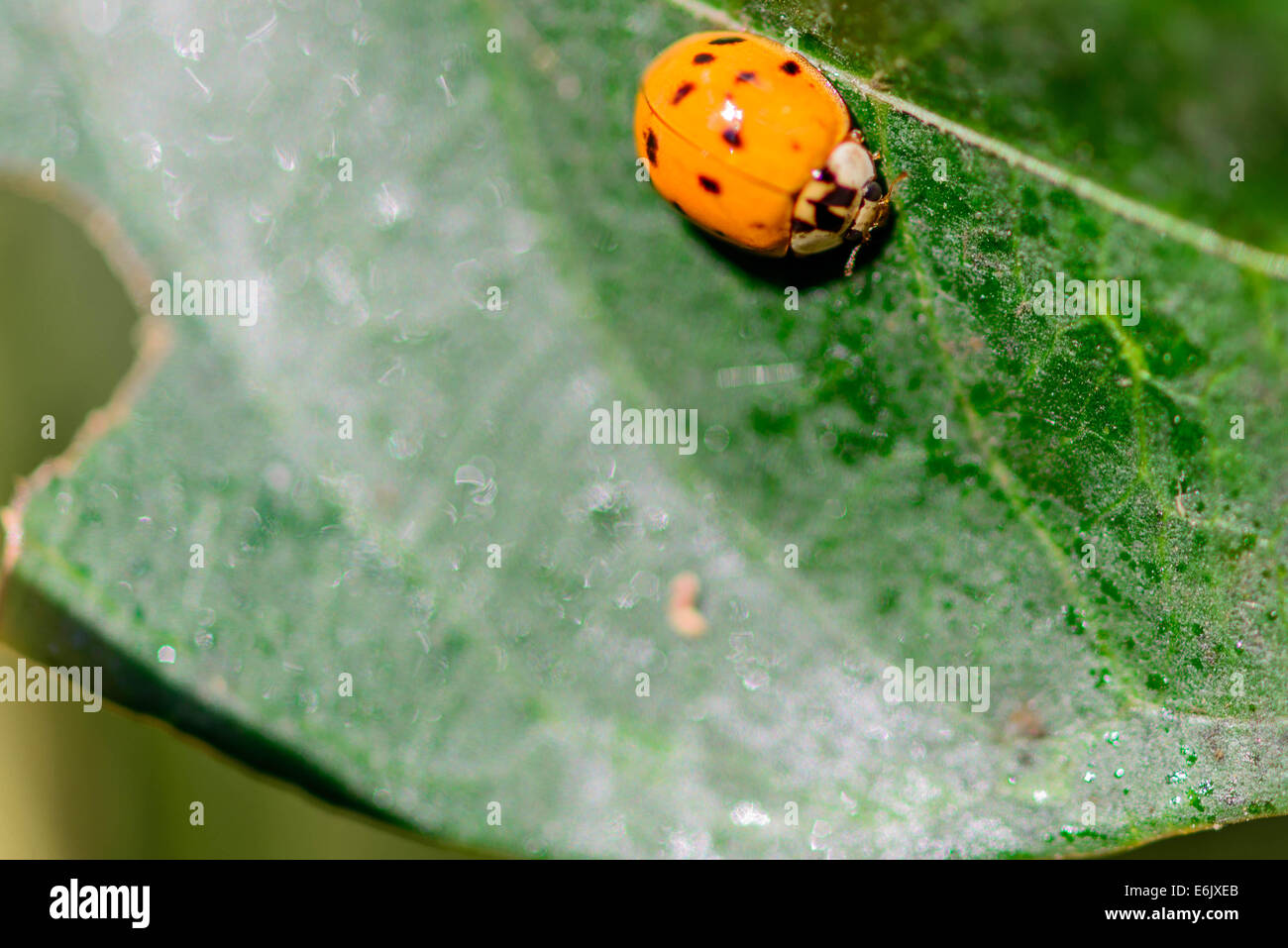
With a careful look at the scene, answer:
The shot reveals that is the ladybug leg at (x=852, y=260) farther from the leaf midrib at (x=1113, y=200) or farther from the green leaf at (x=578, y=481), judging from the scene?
the leaf midrib at (x=1113, y=200)

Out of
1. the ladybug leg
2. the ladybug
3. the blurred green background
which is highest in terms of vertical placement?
the ladybug

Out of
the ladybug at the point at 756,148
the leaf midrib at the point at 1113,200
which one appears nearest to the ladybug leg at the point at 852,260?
the ladybug at the point at 756,148

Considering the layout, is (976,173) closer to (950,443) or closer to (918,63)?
(918,63)

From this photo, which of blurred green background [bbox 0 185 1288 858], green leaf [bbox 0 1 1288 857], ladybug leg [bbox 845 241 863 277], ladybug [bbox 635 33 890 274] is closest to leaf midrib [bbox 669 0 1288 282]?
green leaf [bbox 0 1 1288 857]

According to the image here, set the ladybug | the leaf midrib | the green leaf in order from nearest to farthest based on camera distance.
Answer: the leaf midrib < the green leaf < the ladybug

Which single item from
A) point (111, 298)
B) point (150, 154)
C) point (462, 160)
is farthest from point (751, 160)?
point (111, 298)

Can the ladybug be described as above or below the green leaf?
above

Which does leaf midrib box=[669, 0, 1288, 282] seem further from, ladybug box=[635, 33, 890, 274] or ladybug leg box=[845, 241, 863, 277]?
ladybug leg box=[845, 241, 863, 277]
